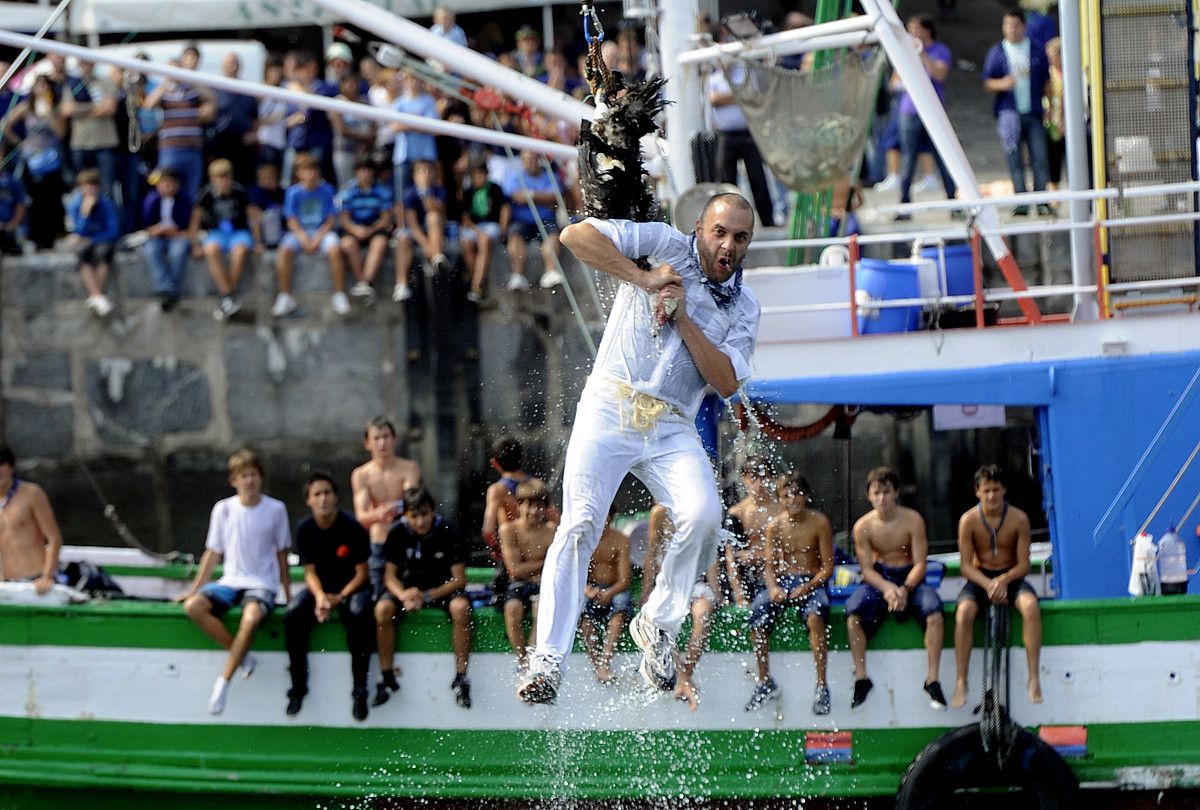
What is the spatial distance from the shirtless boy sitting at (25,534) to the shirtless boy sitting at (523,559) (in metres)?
2.94

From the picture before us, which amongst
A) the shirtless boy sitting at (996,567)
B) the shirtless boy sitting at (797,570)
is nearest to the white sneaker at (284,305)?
the shirtless boy sitting at (797,570)

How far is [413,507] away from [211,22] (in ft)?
31.2

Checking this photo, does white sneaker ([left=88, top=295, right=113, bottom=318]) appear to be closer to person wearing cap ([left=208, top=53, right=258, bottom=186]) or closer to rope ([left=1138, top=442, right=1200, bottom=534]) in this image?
person wearing cap ([left=208, top=53, right=258, bottom=186])

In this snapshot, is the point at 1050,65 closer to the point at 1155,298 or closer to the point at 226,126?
the point at 1155,298

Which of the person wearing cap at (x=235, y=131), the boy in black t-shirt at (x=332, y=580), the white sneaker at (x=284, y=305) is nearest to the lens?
the boy in black t-shirt at (x=332, y=580)

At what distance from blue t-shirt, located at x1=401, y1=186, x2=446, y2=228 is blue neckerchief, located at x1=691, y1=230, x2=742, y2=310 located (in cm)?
816

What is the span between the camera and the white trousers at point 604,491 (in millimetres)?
7949

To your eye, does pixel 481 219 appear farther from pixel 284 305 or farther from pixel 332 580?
pixel 332 580

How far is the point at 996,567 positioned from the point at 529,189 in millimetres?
6299

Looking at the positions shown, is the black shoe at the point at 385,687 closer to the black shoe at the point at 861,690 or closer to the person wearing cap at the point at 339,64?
the black shoe at the point at 861,690

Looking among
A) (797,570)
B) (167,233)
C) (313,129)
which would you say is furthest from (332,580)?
(313,129)

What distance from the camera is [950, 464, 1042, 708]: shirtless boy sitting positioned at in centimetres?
1044

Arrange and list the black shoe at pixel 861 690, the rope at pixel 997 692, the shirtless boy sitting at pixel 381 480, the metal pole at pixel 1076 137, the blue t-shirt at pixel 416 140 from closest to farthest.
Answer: the rope at pixel 997 692 < the black shoe at pixel 861 690 < the shirtless boy sitting at pixel 381 480 < the metal pole at pixel 1076 137 < the blue t-shirt at pixel 416 140

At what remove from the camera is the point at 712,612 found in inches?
414
